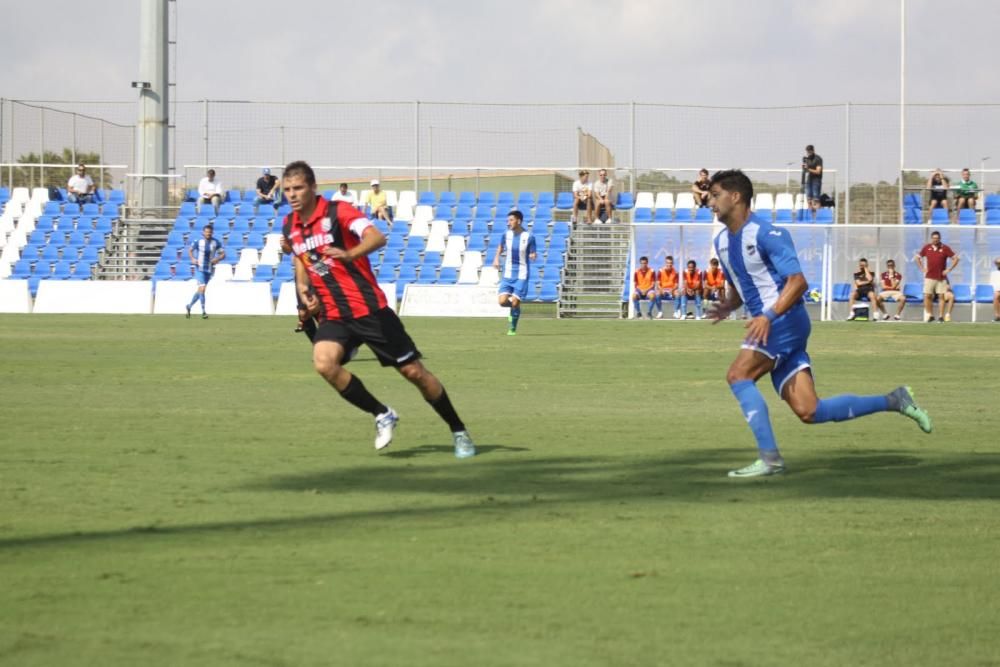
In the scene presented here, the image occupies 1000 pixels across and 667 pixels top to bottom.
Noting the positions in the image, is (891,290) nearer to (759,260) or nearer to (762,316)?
(759,260)

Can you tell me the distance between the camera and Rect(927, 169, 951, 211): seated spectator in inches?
1468

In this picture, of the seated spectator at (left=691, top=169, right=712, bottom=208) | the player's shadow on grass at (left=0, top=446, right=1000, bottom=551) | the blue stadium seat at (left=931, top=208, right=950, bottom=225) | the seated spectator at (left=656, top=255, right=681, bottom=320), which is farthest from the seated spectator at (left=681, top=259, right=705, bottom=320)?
the player's shadow on grass at (left=0, top=446, right=1000, bottom=551)

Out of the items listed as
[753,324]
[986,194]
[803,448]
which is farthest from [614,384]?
[986,194]

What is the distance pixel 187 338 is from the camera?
23.3m

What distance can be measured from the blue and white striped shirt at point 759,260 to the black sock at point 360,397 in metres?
2.58

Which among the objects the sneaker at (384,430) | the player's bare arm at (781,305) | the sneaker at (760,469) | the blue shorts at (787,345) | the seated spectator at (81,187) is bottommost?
the sneaker at (760,469)

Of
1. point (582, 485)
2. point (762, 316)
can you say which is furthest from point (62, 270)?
point (762, 316)

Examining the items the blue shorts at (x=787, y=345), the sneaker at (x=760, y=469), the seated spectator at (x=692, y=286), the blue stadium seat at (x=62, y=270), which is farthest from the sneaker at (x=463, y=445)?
the blue stadium seat at (x=62, y=270)

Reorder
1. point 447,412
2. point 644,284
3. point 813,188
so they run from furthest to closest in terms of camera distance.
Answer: point 813,188 < point 644,284 < point 447,412

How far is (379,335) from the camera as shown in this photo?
Answer: 374 inches

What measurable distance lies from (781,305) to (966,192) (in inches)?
1208

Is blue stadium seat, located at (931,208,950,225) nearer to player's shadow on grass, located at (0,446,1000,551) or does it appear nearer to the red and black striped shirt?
player's shadow on grass, located at (0,446,1000,551)

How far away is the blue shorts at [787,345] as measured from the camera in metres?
8.77

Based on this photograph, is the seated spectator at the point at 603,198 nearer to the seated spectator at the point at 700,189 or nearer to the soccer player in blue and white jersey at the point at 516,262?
the seated spectator at the point at 700,189
